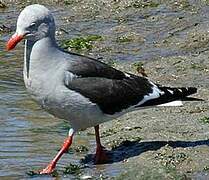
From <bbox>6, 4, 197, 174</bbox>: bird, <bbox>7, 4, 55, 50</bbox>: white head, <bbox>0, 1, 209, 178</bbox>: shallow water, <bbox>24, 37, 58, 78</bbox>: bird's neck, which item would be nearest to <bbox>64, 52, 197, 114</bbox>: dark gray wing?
<bbox>6, 4, 197, 174</bbox>: bird

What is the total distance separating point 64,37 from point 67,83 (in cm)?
721

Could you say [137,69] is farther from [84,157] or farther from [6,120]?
[84,157]

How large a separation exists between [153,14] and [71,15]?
1.76 m

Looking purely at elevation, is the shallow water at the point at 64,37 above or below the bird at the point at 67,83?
below

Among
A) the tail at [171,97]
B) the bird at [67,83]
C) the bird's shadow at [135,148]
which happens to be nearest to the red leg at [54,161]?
the bird at [67,83]

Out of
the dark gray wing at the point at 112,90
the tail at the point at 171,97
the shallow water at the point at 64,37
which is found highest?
the dark gray wing at the point at 112,90

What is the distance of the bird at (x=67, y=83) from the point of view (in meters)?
8.63

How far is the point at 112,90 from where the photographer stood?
922cm

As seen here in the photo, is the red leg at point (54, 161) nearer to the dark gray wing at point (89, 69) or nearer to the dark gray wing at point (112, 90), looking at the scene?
the dark gray wing at point (112, 90)

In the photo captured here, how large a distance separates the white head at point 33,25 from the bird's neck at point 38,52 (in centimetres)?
5

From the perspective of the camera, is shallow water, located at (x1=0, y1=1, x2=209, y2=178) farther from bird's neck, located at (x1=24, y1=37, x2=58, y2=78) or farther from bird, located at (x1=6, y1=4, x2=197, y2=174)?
bird's neck, located at (x1=24, y1=37, x2=58, y2=78)

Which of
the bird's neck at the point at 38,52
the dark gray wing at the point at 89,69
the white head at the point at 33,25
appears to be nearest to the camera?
the white head at the point at 33,25

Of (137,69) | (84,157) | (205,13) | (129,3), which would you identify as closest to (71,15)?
(129,3)

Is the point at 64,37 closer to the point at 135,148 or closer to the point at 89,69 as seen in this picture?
the point at 135,148
